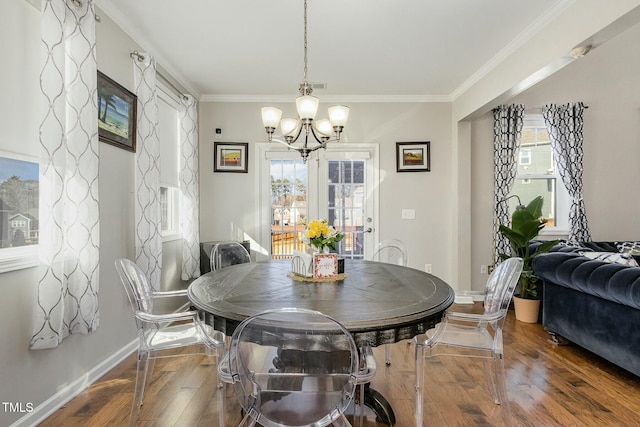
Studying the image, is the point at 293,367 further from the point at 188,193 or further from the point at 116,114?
the point at 188,193

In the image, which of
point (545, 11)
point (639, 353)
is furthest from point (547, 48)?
point (639, 353)

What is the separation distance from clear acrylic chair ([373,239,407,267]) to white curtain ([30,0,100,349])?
2.22m

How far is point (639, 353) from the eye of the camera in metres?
2.26

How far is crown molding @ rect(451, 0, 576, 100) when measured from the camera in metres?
2.49

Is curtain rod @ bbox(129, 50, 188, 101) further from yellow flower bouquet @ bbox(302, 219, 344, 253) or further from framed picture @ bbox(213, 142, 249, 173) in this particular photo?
yellow flower bouquet @ bbox(302, 219, 344, 253)

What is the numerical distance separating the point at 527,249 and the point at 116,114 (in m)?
4.10

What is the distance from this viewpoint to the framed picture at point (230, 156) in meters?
4.50

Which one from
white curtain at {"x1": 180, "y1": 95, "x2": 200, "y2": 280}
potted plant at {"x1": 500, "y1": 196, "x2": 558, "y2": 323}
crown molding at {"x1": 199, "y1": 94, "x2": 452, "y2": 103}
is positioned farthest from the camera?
crown molding at {"x1": 199, "y1": 94, "x2": 452, "y2": 103}

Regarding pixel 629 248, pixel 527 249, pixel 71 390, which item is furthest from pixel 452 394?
pixel 629 248

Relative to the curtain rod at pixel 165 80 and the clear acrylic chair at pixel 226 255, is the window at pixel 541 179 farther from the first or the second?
the curtain rod at pixel 165 80

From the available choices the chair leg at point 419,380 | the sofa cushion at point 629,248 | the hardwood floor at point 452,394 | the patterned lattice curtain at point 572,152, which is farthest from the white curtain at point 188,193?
the sofa cushion at point 629,248

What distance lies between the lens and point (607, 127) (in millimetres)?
4340

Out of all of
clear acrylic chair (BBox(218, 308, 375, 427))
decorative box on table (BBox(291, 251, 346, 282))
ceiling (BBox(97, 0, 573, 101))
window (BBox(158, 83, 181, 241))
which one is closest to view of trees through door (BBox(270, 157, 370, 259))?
ceiling (BBox(97, 0, 573, 101))

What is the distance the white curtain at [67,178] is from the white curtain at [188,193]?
1.63 metres
